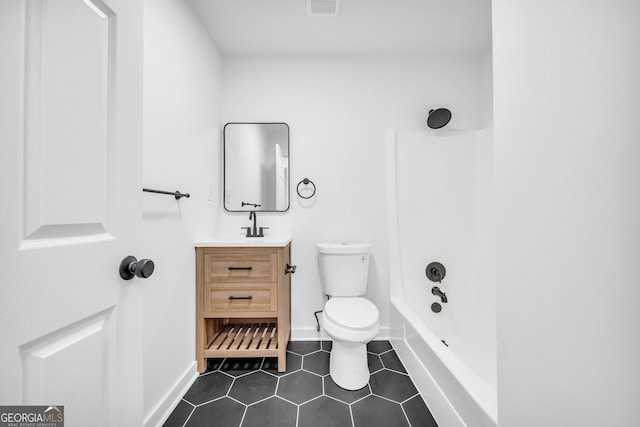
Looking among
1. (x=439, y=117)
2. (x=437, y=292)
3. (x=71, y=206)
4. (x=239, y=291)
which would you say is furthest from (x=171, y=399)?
(x=439, y=117)

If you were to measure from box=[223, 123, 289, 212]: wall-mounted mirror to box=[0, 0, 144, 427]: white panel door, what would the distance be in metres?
1.33

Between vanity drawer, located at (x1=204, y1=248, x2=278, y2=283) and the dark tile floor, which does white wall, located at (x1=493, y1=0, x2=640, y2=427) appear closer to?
the dark tile floor

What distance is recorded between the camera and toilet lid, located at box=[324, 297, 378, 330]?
140 cm

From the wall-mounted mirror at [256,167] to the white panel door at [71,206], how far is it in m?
1.33

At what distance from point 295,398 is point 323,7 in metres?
2.28

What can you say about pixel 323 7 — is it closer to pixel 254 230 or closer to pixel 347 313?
pixel 254 230

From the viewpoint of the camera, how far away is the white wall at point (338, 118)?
206 centimetres

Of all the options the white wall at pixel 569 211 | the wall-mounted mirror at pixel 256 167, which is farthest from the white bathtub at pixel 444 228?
the white wall at pixel 569 211

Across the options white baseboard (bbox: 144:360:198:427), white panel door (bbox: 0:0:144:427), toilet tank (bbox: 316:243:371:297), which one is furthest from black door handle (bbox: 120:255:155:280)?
toilet tank (bbox: 316:243:371:297)

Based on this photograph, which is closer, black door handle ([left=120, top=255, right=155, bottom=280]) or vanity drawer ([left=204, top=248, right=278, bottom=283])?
black door handle ([left=120, top=255, right=155, bottom=280])

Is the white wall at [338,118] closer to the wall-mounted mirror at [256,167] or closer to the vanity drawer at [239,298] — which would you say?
the wall-mounted mirror at [256,167]

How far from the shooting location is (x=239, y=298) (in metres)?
1.58

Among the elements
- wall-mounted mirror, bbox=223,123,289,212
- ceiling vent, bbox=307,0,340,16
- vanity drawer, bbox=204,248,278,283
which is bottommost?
vanity drawer, bbox=204,248,278,283

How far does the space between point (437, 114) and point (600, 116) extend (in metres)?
1.66
